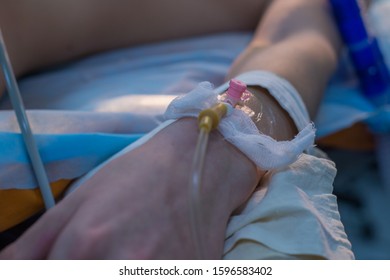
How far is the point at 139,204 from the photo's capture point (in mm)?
485

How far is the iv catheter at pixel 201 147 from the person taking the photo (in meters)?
0.46

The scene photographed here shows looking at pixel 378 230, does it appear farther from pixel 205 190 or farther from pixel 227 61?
pixel 205 190

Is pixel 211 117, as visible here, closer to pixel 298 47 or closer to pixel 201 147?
pixel 201 147

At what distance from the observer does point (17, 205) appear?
2.08 ft

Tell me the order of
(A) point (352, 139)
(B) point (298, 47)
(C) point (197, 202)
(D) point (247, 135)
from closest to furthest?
(C) point (197, 202) → (D) point (247, 135) → (B) point (298, 47) → (A) point (352, 139)

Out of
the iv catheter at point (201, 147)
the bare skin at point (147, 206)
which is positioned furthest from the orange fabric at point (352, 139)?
the iv catheter at point (201, 147)

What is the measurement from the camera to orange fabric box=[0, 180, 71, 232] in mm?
627

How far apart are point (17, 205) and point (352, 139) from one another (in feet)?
2.50

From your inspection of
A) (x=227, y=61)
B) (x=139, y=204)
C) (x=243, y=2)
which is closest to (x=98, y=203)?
(x=139, y=204)

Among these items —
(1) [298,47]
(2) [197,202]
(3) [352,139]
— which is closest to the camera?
(2) [197,202]

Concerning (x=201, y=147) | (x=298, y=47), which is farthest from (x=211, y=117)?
(x=298, y=47)

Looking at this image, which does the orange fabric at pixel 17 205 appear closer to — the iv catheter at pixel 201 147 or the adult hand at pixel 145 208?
the adult hand at pixel 145 208

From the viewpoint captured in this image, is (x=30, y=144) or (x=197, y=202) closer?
(x=197, y=202)
